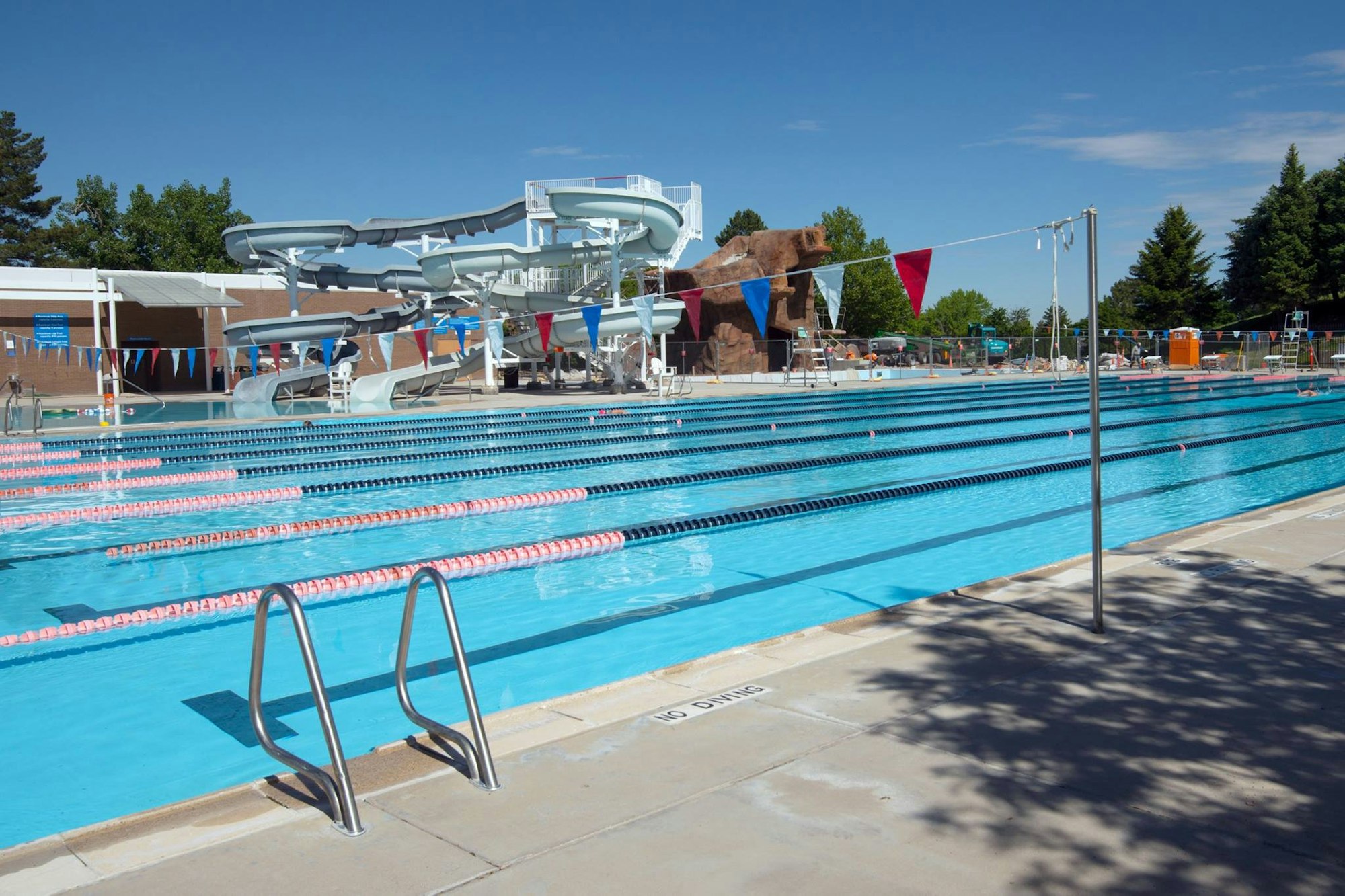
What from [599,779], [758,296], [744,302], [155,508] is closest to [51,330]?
[744,302]

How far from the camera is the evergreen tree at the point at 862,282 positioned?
2308 inches

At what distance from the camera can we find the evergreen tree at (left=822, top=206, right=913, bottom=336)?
58.6 m

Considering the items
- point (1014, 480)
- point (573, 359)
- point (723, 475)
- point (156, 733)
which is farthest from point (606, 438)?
point (573, 359)

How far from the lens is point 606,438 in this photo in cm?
1591

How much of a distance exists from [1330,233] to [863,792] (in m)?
56.0

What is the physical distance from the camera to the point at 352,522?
30.9 feet

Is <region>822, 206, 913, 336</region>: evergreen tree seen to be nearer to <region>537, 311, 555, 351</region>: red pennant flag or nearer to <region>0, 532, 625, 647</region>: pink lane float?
<region>537, 311, 555, 351</region>: red pennant flag

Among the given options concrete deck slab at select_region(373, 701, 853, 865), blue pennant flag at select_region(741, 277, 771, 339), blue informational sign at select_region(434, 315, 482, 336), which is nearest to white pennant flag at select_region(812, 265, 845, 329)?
blue pennant flag at select_region(741, 277, 771, 339)

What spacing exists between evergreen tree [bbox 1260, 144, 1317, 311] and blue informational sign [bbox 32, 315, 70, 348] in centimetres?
5167

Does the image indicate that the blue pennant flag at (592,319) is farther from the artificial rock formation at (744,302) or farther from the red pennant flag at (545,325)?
the artificial rock formation at (744,302)

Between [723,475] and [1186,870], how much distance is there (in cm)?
968

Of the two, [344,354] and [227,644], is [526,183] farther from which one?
[227,644]

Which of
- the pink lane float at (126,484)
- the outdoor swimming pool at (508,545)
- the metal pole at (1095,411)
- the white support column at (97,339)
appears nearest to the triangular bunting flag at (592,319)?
the outdoor swimming pool at (508,545)

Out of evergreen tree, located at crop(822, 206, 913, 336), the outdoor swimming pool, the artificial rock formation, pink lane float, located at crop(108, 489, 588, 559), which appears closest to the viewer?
the outdoor swimming pool
